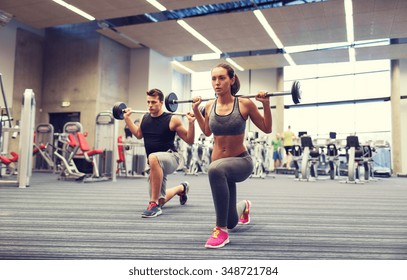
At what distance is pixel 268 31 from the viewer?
9.16 m

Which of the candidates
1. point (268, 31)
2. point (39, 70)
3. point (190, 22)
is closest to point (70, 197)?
point (190, 22)

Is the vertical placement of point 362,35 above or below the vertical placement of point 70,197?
above

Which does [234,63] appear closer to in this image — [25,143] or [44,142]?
[44,142]

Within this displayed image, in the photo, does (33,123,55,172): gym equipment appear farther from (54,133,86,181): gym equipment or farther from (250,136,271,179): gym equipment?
(250,136,271,179): gym equipment

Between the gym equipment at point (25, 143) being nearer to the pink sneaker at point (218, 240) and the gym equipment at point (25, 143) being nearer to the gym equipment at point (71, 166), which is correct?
the gym equipment at point (71, 166)

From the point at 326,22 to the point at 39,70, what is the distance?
8.44 meters

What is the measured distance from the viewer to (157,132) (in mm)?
2840

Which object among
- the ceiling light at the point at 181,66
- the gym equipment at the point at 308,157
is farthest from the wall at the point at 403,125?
the ceiling light at the point at 181,66

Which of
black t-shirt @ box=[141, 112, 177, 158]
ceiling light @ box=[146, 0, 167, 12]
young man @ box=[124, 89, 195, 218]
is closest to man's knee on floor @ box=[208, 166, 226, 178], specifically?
young man @ box=[124, 89, 195, 218]

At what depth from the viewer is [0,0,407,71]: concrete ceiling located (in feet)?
25.3

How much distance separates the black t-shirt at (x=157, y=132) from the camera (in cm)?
283

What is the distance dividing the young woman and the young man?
0.80m
